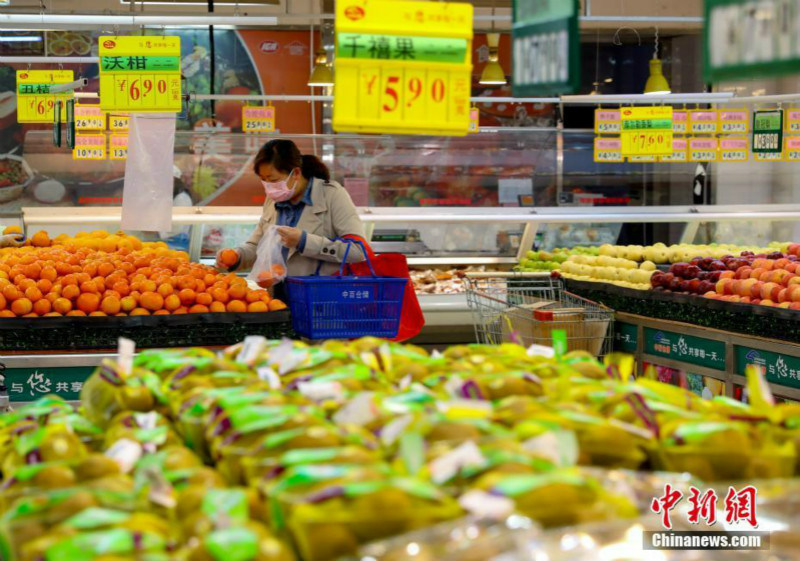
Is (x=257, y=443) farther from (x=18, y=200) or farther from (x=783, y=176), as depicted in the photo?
(x=783, y=176)

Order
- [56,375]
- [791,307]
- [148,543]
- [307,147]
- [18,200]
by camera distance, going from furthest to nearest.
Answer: [18,200]
[307,147]
[791,307]
[56,375]
[148,543]

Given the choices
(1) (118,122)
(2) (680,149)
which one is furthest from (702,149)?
(1) (118,122)

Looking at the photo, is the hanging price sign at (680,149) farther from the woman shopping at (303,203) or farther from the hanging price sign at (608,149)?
the woman shopping at (303,203)

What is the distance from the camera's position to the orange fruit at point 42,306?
459 centimetres

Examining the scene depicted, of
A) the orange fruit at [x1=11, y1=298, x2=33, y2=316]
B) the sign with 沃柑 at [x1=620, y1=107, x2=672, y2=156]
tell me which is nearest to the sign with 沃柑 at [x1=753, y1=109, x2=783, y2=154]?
the sign with 沃柑 at [x1=620, y1=107, x2=672, y2=156]

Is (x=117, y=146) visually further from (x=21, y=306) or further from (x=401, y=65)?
(x=401, y=65)

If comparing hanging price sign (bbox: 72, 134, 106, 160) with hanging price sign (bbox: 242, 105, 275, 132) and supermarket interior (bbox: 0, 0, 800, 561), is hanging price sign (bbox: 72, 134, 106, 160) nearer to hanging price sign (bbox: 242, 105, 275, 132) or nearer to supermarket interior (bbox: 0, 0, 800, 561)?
supermarket interior (bbox: 0, 0, 800, 561)

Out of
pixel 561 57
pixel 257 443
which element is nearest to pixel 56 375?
pixel 561 57

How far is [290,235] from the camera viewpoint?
5.03 m

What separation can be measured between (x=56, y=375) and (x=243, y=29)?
28.0 feet

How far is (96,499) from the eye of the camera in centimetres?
148

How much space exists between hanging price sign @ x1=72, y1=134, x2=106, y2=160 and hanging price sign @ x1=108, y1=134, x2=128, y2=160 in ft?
0.61

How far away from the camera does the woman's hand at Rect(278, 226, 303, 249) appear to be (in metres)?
5.02

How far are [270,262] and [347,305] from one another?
67 cm
